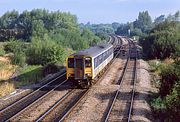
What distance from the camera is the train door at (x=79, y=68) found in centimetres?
2741

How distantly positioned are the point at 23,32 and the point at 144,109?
294ft

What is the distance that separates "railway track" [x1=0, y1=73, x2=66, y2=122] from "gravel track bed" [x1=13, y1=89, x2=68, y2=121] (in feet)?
1.01

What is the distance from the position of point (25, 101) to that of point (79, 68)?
17.8 ft

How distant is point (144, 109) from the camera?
2105 centimetres

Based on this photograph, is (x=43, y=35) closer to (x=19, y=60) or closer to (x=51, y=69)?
(x=19, y=60)

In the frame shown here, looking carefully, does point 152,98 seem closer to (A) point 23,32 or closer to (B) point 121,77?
(B) point 121,77

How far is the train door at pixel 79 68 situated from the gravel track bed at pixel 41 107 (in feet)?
5.05

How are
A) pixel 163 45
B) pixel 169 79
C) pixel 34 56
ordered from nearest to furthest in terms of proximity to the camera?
pixel 169 79, pixel 34 56, pixel 163 45

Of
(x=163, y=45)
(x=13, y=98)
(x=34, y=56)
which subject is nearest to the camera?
(x=13, y=98)

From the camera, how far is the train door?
27406mm

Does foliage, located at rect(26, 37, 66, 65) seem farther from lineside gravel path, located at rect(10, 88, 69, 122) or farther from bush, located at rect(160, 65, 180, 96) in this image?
bush, located at rect(160, 65, 180, 96)

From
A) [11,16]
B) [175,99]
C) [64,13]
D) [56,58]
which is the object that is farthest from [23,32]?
[175,99]

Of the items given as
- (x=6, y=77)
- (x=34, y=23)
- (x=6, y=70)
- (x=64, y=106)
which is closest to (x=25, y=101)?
(x=64, y=106)

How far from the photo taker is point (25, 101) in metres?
23.5
